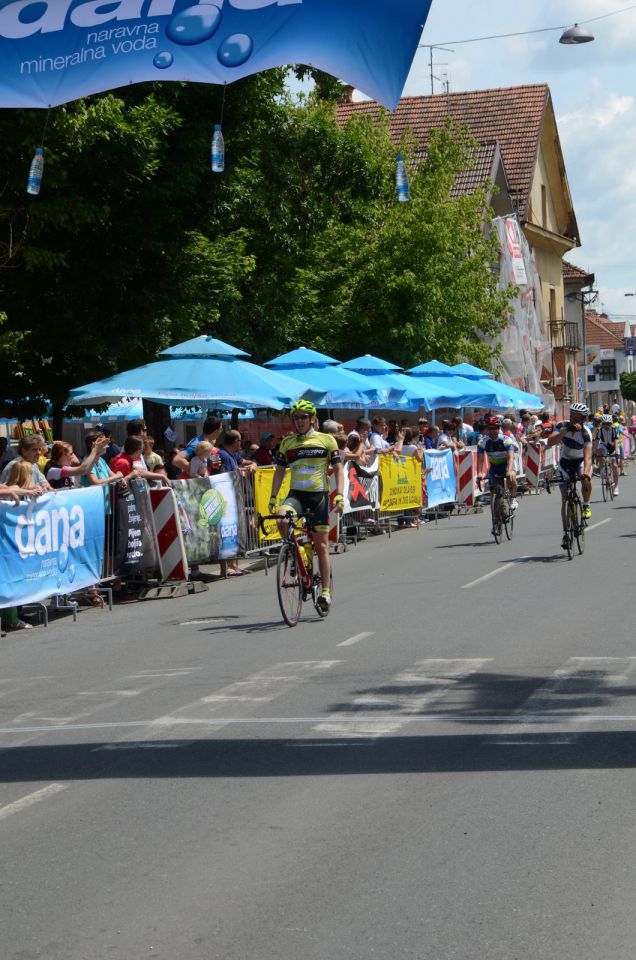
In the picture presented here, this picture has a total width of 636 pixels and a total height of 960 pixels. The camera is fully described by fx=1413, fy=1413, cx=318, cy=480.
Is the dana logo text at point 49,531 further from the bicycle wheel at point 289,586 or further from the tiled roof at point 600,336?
the tiled roof at point 600,336

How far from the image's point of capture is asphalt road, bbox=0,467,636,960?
4.76 meters

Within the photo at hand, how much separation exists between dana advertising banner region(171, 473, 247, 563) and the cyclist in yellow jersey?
11.5 ft

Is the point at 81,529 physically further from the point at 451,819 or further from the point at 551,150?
the point at 551,150

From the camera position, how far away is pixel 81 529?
14781 mm

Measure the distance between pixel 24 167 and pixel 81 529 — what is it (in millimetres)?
6340

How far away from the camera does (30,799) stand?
6715 millimetres

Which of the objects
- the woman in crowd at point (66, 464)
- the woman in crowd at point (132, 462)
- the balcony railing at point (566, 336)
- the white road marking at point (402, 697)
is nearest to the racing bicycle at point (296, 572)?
the white road marking at point (402, 697)

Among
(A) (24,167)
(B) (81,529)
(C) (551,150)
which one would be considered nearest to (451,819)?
(B) (81,529)

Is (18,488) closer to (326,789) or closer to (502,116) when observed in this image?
(326,789)

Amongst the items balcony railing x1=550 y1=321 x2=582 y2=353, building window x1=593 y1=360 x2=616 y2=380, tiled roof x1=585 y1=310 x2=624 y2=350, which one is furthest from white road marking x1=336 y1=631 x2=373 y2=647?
tiled roof x1=585 y1=310 x2=624 y2=350

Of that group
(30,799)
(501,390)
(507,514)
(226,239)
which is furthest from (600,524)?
→ (30,799)

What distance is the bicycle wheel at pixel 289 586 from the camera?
Answer: 12.5 metres

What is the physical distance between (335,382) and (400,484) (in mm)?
2085

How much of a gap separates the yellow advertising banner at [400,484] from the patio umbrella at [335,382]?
1259mm
